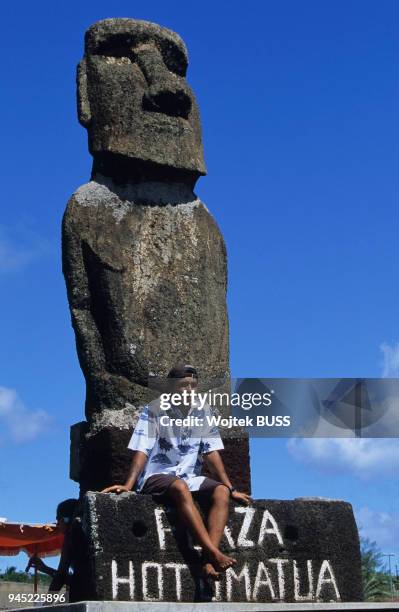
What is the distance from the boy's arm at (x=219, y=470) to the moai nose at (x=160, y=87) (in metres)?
2.75

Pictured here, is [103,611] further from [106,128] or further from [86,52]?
[86,52]

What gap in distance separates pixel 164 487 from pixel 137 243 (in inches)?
84.4

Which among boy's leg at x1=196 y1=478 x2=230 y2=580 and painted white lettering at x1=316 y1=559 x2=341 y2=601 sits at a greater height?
boy's leg at x1=196 y1=478 x2=230 y2=580

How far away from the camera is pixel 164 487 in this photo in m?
6.60

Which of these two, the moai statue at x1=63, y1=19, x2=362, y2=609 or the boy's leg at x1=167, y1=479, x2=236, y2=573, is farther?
the moai statue at x1=63, y1=19, x2=362, y2=609

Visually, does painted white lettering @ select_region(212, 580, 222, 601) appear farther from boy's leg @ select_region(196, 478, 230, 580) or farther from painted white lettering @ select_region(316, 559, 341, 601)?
painted white lettering @ select_region(316, 559, 341, 601)

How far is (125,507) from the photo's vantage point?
654 centimetres

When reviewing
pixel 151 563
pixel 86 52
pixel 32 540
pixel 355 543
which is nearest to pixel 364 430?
pixel 355 543

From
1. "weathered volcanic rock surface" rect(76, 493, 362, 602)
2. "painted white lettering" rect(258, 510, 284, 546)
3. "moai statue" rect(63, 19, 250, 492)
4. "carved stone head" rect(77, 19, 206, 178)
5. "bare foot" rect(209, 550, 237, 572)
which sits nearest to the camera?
"bare foot" rect(209, 550, 237, 572)

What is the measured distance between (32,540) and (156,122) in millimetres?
8386

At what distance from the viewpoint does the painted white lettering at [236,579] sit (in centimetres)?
673

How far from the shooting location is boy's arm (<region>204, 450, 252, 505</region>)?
6.91 meters

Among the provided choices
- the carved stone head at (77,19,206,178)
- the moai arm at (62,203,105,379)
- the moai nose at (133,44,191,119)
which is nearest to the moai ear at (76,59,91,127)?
the carved stone head at (77,19,206,178)

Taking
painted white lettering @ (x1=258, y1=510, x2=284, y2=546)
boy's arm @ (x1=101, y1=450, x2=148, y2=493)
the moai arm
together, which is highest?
the moai arm
